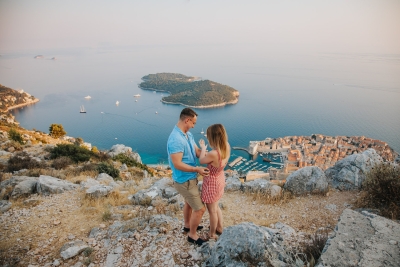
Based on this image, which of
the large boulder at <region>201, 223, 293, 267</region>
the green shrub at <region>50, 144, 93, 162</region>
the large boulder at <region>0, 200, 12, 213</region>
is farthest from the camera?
the green shrub at <region>50, 144, 93, 162</region>

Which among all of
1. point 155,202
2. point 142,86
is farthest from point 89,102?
point 155,202

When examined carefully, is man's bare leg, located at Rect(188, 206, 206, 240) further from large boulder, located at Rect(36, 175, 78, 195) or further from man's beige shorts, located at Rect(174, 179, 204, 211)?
large boulder, located at Rect(36, 175, 78, 195)

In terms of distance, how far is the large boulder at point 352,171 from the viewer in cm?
508

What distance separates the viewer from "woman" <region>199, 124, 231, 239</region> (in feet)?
7.98

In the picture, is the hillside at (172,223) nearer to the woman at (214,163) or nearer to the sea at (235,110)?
the woman at (214,163)

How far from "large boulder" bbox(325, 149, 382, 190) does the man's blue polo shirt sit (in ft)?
13.4

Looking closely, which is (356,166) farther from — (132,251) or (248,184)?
(132,251)

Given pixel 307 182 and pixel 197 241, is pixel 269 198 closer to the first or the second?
pixel 307 182

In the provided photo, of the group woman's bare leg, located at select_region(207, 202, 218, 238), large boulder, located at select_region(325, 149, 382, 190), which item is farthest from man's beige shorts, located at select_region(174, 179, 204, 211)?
large boulder, located at select_region(325, 149, 382, 190)

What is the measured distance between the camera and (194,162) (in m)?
2.64

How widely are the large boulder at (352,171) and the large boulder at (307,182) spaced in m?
0.44

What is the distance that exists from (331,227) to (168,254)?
2501 millimetres

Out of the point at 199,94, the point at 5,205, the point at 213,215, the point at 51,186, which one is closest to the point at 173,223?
the point at 213,215

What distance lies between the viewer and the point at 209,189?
8.71ft
